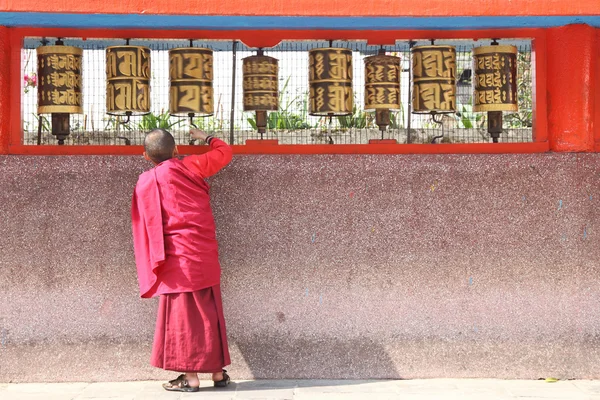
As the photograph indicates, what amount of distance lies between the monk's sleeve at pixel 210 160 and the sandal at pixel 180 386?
3.62 feet

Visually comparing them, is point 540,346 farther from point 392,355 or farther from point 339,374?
point 339,374

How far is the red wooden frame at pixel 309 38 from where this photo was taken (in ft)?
16.4

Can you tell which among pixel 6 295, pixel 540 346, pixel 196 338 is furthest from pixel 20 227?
pixel 540 346

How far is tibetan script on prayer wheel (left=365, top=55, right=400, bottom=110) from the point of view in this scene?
4.99 m

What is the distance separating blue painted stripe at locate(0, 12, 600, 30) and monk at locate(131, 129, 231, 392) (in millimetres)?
652

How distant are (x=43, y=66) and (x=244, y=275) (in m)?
1.63

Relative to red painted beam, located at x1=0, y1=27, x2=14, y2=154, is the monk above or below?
below

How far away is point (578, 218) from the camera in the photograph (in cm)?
502

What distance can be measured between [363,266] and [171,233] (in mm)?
1152

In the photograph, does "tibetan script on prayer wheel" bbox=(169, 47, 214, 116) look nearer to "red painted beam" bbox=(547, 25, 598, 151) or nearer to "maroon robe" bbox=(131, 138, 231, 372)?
"maroon robe" bbox=(131, 138, 231, 372)

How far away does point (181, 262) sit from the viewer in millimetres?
4566

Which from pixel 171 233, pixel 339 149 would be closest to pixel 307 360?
pixel 171 233

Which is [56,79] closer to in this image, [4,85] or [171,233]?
[4,85]

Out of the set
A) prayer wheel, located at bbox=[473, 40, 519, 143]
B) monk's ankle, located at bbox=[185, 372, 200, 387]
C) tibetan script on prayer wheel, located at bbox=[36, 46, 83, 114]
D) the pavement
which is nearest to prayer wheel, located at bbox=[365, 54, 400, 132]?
prayer wheel, located at bbox=[473, 40, 519, 143]
